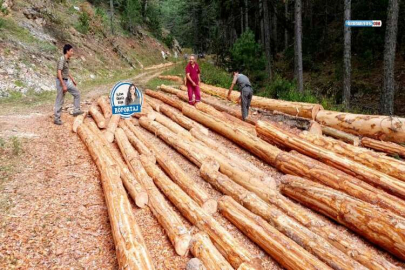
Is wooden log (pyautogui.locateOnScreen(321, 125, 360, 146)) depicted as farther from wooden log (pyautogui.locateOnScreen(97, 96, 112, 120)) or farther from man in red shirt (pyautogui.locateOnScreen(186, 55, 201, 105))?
A: wooden log (pyautogui.locateOnScreen(97, 96, 112, 120))

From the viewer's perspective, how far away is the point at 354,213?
13.5ft

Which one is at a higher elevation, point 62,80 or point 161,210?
point 62,80


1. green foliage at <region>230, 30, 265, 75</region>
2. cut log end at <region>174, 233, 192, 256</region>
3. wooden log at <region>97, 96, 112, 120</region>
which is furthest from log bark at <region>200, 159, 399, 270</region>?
green foliage at <region>230, 30, 265, 75</region>

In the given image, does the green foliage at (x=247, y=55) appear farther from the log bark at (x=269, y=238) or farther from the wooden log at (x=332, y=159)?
the log bark at (x=269, y=238)

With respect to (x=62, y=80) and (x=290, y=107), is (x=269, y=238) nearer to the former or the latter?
(x=290, y=107)

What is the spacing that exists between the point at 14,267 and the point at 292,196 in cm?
403

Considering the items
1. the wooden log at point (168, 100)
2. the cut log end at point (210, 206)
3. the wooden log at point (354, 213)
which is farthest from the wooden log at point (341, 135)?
the wooden log at point (168, 100)

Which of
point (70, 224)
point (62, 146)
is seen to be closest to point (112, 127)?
point (62, 146)

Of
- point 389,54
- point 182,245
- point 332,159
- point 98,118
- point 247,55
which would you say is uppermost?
point 247,55

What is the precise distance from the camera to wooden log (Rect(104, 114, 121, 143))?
25.4ft

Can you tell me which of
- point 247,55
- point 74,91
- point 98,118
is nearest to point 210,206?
point 98,118

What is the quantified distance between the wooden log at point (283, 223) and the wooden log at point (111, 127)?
3242 mm

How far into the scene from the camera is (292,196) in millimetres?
4984

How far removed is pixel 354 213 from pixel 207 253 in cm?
215
